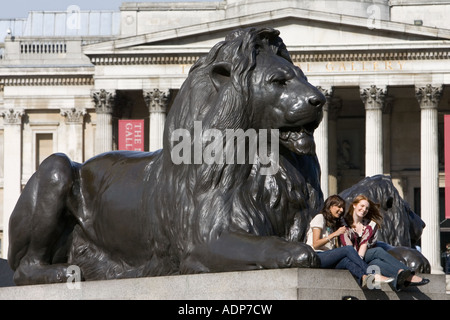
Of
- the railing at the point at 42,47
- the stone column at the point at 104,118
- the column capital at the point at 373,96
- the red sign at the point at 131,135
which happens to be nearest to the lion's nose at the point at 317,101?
the red sign at the point at 131,135

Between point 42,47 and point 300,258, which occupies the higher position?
point 42,47

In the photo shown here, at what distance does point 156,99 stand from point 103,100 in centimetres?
205

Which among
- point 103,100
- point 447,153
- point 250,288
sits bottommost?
point 250,288

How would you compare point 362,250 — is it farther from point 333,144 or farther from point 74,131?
point 74,131

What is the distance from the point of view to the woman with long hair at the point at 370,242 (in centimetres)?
849

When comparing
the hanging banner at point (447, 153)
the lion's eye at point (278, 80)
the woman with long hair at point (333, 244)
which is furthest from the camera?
the hanging banner at point (447, 153)

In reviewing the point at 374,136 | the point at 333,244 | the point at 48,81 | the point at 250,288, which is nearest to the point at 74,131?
the point at 48,81

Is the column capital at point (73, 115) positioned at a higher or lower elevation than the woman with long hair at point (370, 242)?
higher

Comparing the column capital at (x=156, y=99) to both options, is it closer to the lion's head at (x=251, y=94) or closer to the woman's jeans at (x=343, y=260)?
the lion's head at (x=251, y=94)

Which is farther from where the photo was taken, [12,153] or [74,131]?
[74,131]

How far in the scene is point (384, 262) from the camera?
884 cm
